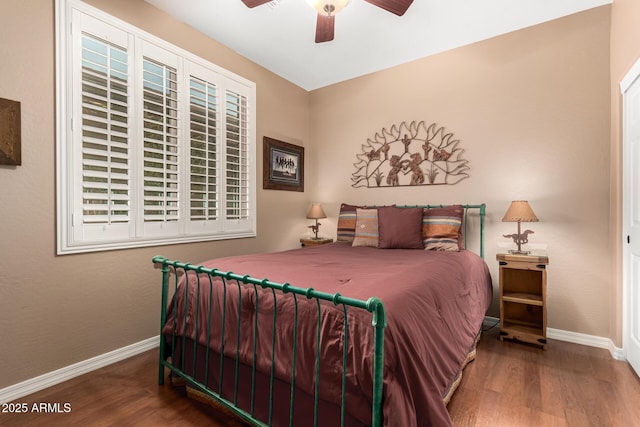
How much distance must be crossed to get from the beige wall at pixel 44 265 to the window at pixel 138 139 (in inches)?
3.2

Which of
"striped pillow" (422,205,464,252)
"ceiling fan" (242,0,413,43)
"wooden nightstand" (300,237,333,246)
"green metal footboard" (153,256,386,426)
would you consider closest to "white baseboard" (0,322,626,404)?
"green metal footboard" (153,256,386,426)

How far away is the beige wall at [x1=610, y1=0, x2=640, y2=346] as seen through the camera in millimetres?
2176

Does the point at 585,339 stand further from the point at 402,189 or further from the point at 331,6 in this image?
the point at 331,6

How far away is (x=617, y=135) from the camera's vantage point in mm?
2330

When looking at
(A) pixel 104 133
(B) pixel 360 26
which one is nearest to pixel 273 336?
(A) pixel 104 133

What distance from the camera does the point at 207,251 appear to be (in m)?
2.98

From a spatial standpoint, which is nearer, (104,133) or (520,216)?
(104,133)

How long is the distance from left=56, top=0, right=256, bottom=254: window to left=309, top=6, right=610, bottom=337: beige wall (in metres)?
2.00

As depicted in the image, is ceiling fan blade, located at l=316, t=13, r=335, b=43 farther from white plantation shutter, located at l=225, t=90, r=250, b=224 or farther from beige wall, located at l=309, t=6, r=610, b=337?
beige wall, located at l=309, t=6, r=610, b=337

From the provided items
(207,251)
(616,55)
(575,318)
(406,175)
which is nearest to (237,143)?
(207,251)

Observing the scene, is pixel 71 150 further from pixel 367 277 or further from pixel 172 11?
pixel 367 277

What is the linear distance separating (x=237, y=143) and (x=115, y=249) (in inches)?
61.4

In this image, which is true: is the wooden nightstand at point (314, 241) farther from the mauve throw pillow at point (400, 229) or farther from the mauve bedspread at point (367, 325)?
the mauve bedspread at point (367, 325)

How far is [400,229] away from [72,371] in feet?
8.94
